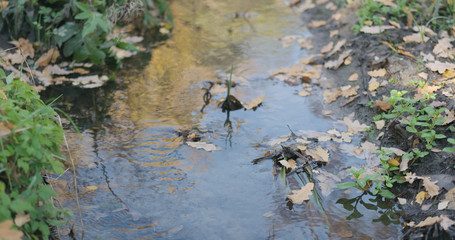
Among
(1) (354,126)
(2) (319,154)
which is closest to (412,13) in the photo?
(1) (354,126)

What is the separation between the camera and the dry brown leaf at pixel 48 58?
193 inches

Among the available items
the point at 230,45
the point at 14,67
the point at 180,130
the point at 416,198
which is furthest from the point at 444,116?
the point at 14,67

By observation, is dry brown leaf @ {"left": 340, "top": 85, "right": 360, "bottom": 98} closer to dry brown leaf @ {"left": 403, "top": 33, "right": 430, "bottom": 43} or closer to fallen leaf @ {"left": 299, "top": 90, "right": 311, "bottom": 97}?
fallen leaf @ {"left": 299, "top": 90, "right": 311, "bottom": 97}

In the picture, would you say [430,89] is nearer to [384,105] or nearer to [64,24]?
[384,105]

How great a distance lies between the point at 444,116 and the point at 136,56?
11.6ft

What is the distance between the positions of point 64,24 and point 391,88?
3572 millimetres

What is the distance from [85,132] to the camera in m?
3.88

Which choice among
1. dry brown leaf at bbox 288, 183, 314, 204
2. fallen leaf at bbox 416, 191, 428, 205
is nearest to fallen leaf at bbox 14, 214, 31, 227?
dry brown leaf at bbox 288, 183, 314, 204

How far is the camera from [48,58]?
4.97 meters

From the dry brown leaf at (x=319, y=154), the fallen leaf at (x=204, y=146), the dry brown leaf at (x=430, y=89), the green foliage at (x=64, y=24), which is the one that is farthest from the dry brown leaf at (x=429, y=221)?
the green foliage at (x=64, y=24)

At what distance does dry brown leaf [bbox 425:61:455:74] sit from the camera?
395 cm

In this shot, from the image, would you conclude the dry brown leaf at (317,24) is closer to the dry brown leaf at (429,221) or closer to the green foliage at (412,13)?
the green foliage at (412,13)

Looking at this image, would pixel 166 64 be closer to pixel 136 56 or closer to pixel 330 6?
pixel 136 56

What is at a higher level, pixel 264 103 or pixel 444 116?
pixel 444 116
